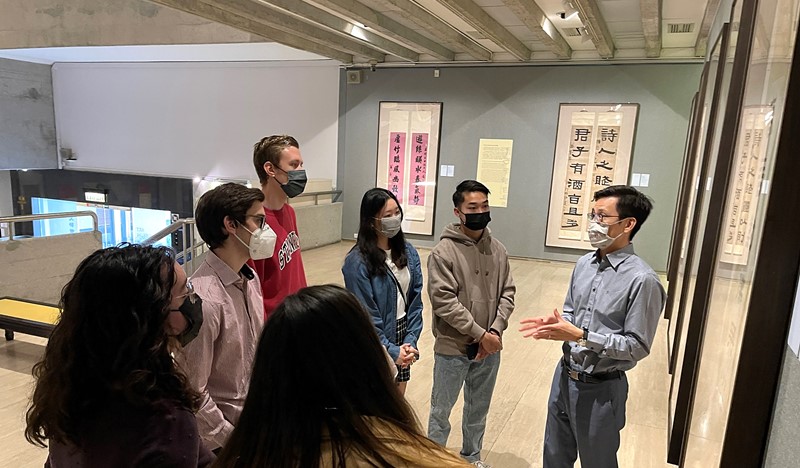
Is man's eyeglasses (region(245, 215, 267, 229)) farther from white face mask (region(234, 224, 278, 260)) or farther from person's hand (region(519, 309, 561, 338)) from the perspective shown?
person's hand (region(519, 309, 561, 338))

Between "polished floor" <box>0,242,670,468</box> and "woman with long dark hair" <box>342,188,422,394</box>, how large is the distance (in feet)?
2.71

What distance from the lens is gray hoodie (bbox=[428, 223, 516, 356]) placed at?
7.47ft

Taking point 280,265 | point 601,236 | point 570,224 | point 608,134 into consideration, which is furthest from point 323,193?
point 601,236

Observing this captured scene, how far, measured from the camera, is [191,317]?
135cm

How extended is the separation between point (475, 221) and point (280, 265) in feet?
2.97

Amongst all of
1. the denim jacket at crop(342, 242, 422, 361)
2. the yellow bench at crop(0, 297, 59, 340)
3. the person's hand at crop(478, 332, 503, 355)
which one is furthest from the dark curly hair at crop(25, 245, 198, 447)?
the yellow bench at crop(0, 297, 59, 340)

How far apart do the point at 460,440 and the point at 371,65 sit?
21.6 feet

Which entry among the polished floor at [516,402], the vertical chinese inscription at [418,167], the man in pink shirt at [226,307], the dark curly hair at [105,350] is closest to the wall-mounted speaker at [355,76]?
the vertical chinese inscription at [418,167]

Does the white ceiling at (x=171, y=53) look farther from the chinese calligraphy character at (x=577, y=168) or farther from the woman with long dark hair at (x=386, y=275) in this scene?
the woman with long dark hair at (x=386, y=275)

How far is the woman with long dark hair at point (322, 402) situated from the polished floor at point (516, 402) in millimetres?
2051

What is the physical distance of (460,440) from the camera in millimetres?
2832

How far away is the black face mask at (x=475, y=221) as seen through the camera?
2.32m

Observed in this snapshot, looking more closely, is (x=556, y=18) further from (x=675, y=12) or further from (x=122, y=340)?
(x=122, y=340)

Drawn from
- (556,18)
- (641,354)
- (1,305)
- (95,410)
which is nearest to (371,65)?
(556,18)
